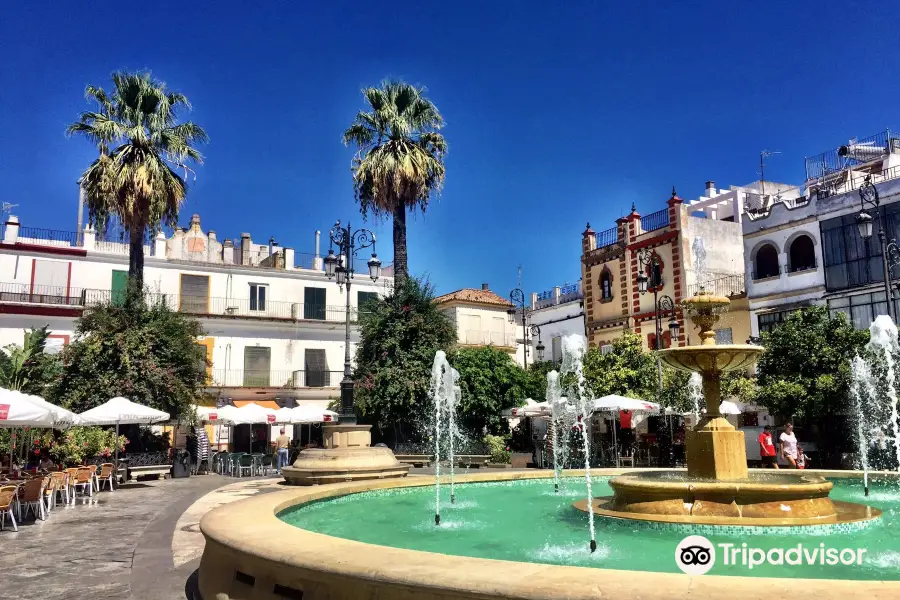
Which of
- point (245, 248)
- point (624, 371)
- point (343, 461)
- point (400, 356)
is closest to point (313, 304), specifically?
point (245, 248)

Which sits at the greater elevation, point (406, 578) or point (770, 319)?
point (770, 319)

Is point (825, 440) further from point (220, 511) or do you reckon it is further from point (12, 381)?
point (12, 381)

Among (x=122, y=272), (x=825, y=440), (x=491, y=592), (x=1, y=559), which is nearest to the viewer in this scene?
(x=491, y=592)

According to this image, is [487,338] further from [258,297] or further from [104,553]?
[104,553]

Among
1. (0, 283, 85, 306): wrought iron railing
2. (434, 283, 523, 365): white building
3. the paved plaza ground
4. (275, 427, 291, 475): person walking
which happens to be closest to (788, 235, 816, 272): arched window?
(434, 283, 523, 365): white building

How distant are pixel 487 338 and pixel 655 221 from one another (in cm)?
1365

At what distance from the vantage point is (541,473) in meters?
12.5

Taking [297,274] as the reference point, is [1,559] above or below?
below

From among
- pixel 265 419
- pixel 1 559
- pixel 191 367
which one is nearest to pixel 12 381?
pixel 191 367

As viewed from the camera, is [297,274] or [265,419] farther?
[297,274]

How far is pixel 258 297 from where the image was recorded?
38.6m

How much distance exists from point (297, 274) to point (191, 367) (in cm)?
1373

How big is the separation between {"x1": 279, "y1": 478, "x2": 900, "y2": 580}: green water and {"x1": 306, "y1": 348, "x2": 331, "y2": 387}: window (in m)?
27.7

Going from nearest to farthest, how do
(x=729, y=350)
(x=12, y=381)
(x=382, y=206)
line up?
(x=729, y=350), (x=12, y=381), (x=382, y=206)
